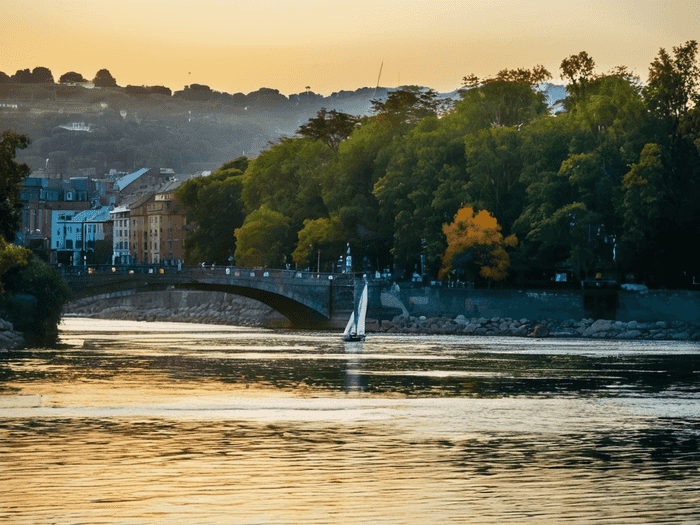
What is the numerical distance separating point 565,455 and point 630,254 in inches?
3013

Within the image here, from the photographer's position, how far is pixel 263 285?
415ft

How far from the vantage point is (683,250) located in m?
112

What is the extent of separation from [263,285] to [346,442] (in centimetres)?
8743

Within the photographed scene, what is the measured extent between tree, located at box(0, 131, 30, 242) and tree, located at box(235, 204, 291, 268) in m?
60.4

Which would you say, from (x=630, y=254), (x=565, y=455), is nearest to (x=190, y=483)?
(x=565, y=455)

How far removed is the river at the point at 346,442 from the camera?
29469mm

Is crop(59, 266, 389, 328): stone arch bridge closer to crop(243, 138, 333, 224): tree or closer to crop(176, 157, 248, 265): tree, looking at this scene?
crop(243, 138, 333, 224): tree

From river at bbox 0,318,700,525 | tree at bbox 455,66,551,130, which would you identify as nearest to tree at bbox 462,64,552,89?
tree at bbox 455,66,551,130

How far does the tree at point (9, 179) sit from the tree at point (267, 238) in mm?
60419

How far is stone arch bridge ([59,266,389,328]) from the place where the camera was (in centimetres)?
12394

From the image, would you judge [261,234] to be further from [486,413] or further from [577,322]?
[486,413]

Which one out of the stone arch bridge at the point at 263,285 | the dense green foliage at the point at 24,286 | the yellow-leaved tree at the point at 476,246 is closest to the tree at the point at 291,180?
the stone arch bridge at the point at 263,285

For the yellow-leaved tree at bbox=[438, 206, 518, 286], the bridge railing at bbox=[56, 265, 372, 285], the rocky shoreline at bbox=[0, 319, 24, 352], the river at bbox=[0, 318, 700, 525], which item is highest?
the yellow-leaved tree at bbox=[438, 206, 518, 286]

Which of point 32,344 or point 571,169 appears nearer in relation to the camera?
point 32,344
